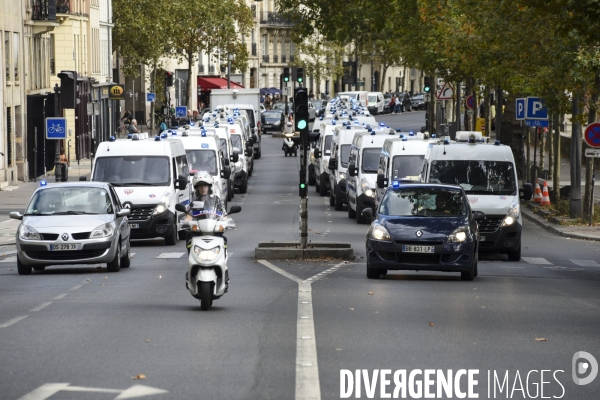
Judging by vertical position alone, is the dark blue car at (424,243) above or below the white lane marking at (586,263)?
above

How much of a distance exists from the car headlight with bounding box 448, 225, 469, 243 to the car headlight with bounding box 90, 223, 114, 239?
5.40m

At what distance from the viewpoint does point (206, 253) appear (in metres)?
15.7

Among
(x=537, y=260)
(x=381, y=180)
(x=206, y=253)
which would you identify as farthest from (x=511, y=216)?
(x=206, y=253)

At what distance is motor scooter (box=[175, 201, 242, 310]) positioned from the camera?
15609 millimetres

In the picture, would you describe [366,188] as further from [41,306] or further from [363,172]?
[41,306]

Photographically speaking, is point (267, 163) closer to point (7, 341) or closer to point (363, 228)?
point (363, 228)

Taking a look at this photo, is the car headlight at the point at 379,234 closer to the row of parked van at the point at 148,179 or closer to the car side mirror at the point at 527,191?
the car side mirror at the point at 527,191

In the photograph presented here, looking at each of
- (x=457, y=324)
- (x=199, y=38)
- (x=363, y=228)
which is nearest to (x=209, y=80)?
(x=199, y=38)

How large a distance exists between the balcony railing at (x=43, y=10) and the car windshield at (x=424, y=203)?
34.4 metres

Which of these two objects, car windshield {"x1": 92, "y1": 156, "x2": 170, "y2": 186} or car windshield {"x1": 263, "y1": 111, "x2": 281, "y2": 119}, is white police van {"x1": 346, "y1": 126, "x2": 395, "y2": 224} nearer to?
car windshield {"x1": 92, "y1": 156, "x2": 170, "y2": 186}

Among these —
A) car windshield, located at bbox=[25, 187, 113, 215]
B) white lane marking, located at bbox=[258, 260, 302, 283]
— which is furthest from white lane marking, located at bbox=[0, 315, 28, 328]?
car windshield, located at bbox=[25, 187, 113, 215]

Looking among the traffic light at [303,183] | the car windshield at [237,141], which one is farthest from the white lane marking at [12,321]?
the car windshield at [237,141]

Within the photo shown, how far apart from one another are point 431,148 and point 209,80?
86.2 meters

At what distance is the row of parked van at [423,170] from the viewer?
25.2 metres
